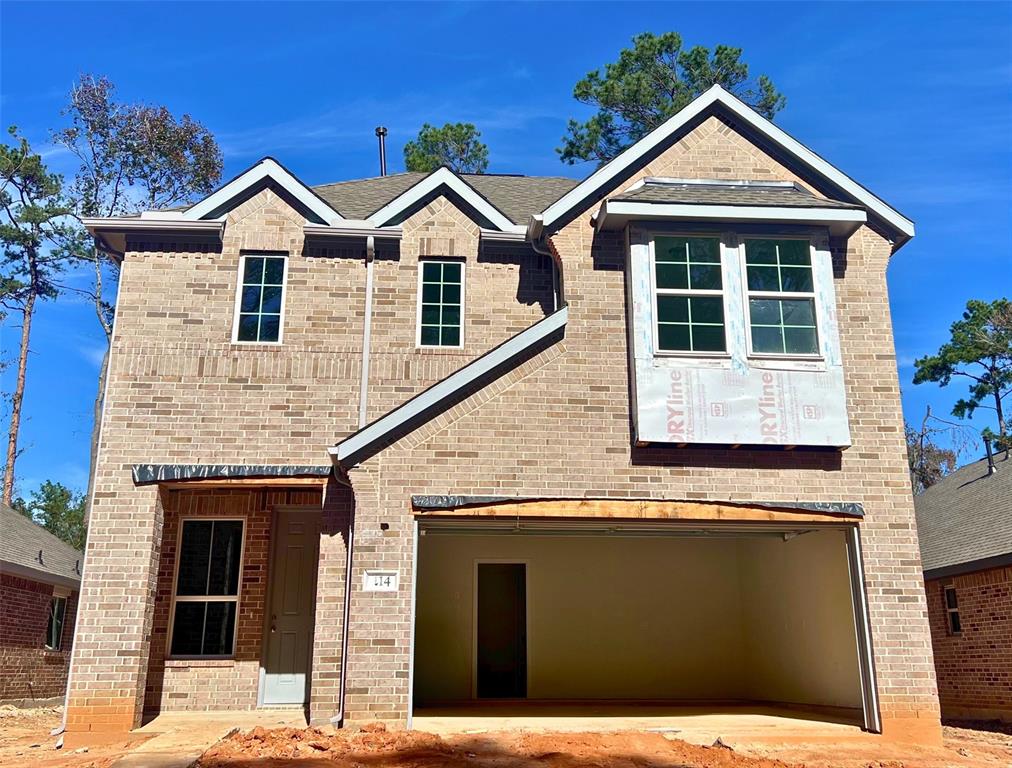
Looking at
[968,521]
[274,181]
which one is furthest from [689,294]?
[968,521]

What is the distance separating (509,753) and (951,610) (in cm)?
1171

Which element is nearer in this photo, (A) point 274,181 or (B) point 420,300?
(B) point 420,300

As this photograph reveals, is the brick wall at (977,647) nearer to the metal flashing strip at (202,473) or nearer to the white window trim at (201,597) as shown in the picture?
the metal flashing strip at (202,473)

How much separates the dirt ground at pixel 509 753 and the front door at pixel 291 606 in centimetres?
261

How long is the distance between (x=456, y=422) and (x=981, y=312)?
31.8 metres

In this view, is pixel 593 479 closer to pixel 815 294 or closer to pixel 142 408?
pixel 815 294

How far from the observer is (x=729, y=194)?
41.2 ft

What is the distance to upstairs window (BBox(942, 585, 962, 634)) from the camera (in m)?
17.0

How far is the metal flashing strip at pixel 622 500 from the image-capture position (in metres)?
10.8

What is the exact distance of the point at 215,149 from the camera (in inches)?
1211

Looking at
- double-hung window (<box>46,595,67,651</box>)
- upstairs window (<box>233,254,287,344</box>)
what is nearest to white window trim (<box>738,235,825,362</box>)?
upstairs window (<box>233,254,287,344</box>)

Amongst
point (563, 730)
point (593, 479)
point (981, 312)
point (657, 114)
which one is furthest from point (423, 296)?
point (981, 312)

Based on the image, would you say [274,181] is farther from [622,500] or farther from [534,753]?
[534,753]

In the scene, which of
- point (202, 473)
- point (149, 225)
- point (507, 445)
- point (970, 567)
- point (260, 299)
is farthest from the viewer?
point (970, 567)
